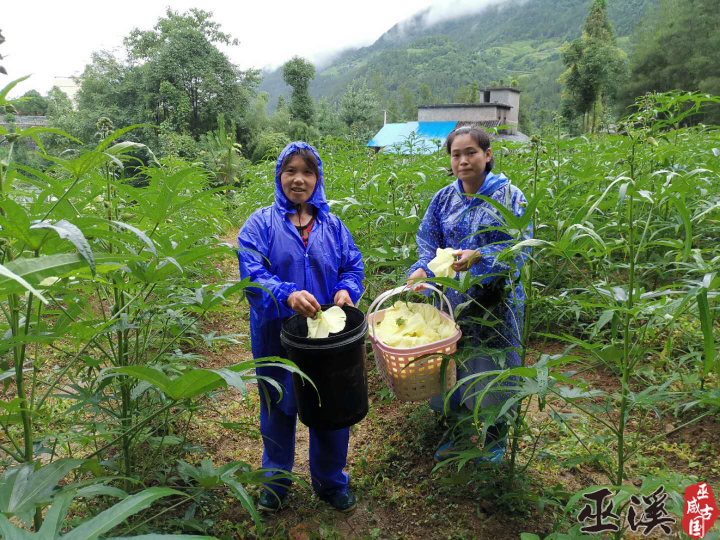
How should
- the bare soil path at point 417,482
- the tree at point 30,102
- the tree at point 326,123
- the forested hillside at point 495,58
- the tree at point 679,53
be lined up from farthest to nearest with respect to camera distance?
the forested hillside at point 495,58, the tree at point 326,123, the tree at point 679,53, the bare soil path at point 417,482, the tree at point 30,102

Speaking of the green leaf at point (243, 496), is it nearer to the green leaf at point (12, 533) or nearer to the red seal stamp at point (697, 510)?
the green leaf at point (12, 533)

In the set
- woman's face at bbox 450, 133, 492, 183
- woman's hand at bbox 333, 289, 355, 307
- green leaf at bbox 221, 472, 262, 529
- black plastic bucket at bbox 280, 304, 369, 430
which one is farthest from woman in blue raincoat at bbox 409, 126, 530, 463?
green leaf at bbox 221, 472, 262, 529

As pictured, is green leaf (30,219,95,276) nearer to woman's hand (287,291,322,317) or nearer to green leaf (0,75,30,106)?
green leaf (0,75,30,106)

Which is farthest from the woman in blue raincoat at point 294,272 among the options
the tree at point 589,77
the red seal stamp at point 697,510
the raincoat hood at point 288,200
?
the tree at point 589,77

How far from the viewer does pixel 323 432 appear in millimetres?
1946

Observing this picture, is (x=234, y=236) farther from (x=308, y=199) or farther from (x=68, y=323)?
(x=68, y=323)

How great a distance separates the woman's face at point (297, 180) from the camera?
189cm

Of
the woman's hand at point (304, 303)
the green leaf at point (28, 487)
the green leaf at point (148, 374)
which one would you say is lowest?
the green leaf at point (28, 487)

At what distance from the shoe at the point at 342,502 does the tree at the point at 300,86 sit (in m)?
29.4

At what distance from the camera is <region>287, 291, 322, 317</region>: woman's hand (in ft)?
5.34

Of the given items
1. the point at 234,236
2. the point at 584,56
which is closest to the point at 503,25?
the point at 584,56

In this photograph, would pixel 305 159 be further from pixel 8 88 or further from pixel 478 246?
pixel 8 88

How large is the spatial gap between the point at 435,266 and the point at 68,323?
44.4 inches

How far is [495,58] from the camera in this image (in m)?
141
